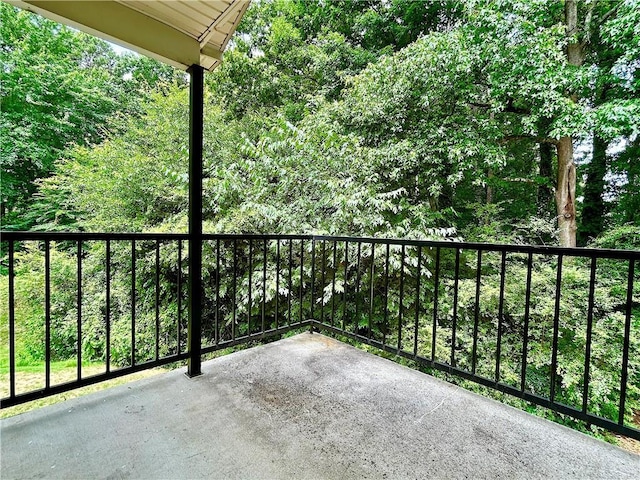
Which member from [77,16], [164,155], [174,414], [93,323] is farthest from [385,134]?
[93,323]

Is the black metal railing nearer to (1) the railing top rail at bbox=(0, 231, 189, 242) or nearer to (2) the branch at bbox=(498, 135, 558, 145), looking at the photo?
(1) the railing top rail at bbox=(0, 231, 189, 242)

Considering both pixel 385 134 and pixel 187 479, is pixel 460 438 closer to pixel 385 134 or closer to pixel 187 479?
pixel 187 479

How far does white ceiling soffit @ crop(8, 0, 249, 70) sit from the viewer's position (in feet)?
4.59

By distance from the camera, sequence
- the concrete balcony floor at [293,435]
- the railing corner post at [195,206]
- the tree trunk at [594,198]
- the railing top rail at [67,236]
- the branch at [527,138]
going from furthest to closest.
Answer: the tree trunk at [594,198] < the branch at [527,138] < the railing corner post at [195,206] < the railing top rail at [67,236] < the concrete balcony floor at [293,435]

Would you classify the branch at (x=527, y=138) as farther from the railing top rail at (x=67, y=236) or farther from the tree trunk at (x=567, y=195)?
the railing top rail at (x=67, y=236)

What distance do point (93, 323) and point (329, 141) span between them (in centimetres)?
520

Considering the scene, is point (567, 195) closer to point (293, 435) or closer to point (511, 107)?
point (511, 107)

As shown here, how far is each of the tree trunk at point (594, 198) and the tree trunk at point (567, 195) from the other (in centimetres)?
85

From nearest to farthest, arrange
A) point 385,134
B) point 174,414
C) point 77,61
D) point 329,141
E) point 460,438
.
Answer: point 460,438
point 174,414
point 329,141
point 385,134
point 77,61

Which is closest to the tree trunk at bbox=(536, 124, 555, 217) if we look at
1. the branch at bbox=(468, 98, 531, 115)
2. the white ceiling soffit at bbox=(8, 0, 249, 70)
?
the branch at bbox=(468, 98, 531, 115)

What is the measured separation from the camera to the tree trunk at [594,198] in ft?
20.0

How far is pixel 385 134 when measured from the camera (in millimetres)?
5383

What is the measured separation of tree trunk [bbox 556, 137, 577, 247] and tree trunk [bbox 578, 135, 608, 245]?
2.80 feet

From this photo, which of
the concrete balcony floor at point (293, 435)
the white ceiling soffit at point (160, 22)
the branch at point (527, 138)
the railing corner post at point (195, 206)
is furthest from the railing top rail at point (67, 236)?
the branch at point (527, 138)
